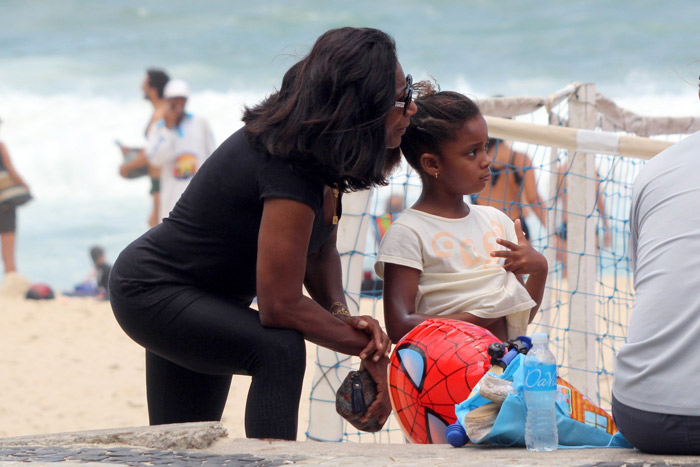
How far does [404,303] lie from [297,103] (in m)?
0.88

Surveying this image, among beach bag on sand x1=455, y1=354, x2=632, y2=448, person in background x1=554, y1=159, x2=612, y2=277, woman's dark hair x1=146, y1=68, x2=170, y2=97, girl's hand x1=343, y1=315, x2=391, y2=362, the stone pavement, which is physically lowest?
the stone pavement

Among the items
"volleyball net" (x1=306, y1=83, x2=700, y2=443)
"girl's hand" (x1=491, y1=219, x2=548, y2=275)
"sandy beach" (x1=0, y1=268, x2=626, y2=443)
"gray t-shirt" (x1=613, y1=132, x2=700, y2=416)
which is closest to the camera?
"gray t-shirt" (x1=613, y1=132, x2=700, y2=416)

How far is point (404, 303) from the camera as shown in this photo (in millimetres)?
2984

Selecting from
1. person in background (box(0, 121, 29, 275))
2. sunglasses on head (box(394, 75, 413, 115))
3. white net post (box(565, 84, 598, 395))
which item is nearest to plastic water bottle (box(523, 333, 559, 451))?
sunglasses on head (box(394, 75, 413, 115))

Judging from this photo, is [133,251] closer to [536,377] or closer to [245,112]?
[245,112]

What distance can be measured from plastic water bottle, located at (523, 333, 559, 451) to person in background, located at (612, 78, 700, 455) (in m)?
0.18

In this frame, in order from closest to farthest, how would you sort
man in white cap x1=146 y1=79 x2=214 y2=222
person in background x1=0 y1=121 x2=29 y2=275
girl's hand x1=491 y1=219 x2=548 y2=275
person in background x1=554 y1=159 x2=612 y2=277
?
girl's hand x1=491 y1=219 x2=548 y2=275 → person in background x1=554 y1=159 x2=612 y2=277 → man in white cap x1=146 y1=79 x2=214 y2=222 → person in background x1=0 y1=121 x2=29 y2=275

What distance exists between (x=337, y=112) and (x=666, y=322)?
3.42ft

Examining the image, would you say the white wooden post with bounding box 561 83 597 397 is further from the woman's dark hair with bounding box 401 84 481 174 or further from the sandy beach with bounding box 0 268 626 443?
the woman's dark hair with bounding box 401 84 481 174

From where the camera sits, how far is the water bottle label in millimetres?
2264

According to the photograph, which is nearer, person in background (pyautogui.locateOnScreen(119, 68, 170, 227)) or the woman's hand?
the woman's hand

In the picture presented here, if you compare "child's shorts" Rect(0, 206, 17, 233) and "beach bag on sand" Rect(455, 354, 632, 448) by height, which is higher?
"child's shorts" Rect(0, 206, 17, 233)

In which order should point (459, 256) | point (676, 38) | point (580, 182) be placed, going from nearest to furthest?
point (459, 256)
point (580, 182)
point (676, 38)

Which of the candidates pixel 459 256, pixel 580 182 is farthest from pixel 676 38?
pixel 459 256
